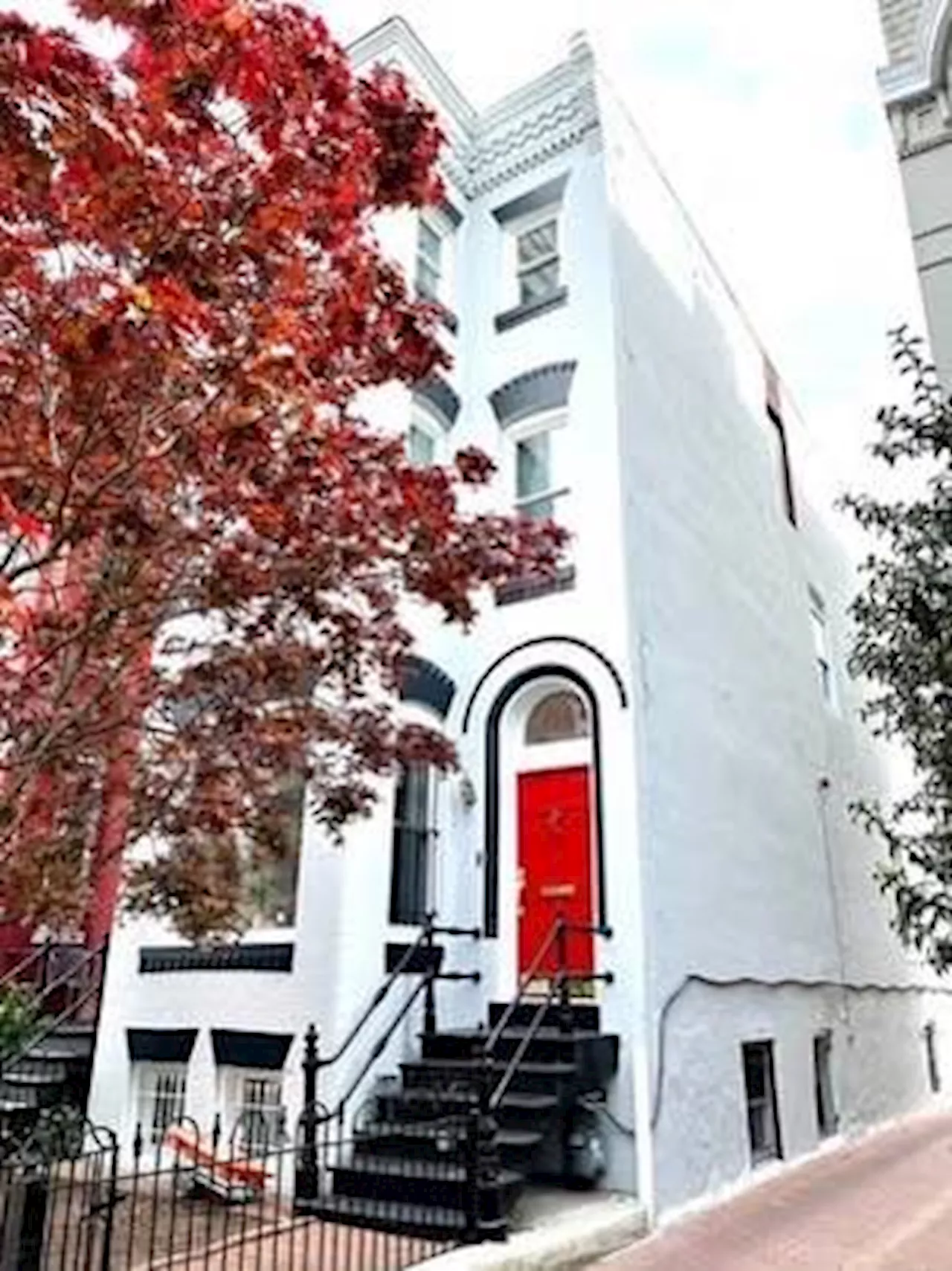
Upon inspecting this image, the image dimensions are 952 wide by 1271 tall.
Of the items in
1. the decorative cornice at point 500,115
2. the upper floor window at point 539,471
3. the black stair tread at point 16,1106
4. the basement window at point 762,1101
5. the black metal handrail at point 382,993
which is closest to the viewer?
the black metal handrail at point 382,993

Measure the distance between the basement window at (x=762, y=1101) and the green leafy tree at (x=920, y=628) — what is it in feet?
11.1

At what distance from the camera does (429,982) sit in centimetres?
865

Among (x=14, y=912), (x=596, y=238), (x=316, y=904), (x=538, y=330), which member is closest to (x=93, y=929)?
(x=316, y=904)

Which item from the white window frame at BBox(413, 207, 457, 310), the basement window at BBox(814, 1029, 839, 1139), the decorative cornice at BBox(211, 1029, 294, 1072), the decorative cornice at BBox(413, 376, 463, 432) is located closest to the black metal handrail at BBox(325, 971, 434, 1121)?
the decorative cornice at BBox(211, 1029, 294, 1072)

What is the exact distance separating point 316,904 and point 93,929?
3.77m

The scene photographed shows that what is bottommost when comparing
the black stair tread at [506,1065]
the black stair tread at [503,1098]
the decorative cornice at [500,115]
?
the black stair tread at [503,1098]

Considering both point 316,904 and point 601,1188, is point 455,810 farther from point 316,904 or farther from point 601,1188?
point 601,1188

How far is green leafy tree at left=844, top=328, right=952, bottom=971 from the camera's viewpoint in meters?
6.67

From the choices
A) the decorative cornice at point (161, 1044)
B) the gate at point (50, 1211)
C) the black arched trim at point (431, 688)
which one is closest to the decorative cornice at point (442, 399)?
the black arched trim at point (431, 688)

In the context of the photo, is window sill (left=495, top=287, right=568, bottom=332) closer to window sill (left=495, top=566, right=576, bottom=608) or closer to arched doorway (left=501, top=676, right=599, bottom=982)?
window sill (left=495, top=566, right=576, bottom=608)

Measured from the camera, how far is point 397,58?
11367 millimetres

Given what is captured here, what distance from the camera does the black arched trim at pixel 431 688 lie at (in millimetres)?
9227

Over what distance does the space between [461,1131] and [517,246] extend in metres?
9.36

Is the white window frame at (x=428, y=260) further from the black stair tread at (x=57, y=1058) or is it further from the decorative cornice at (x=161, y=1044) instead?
the black stair tread at (x=57, y=1058)
